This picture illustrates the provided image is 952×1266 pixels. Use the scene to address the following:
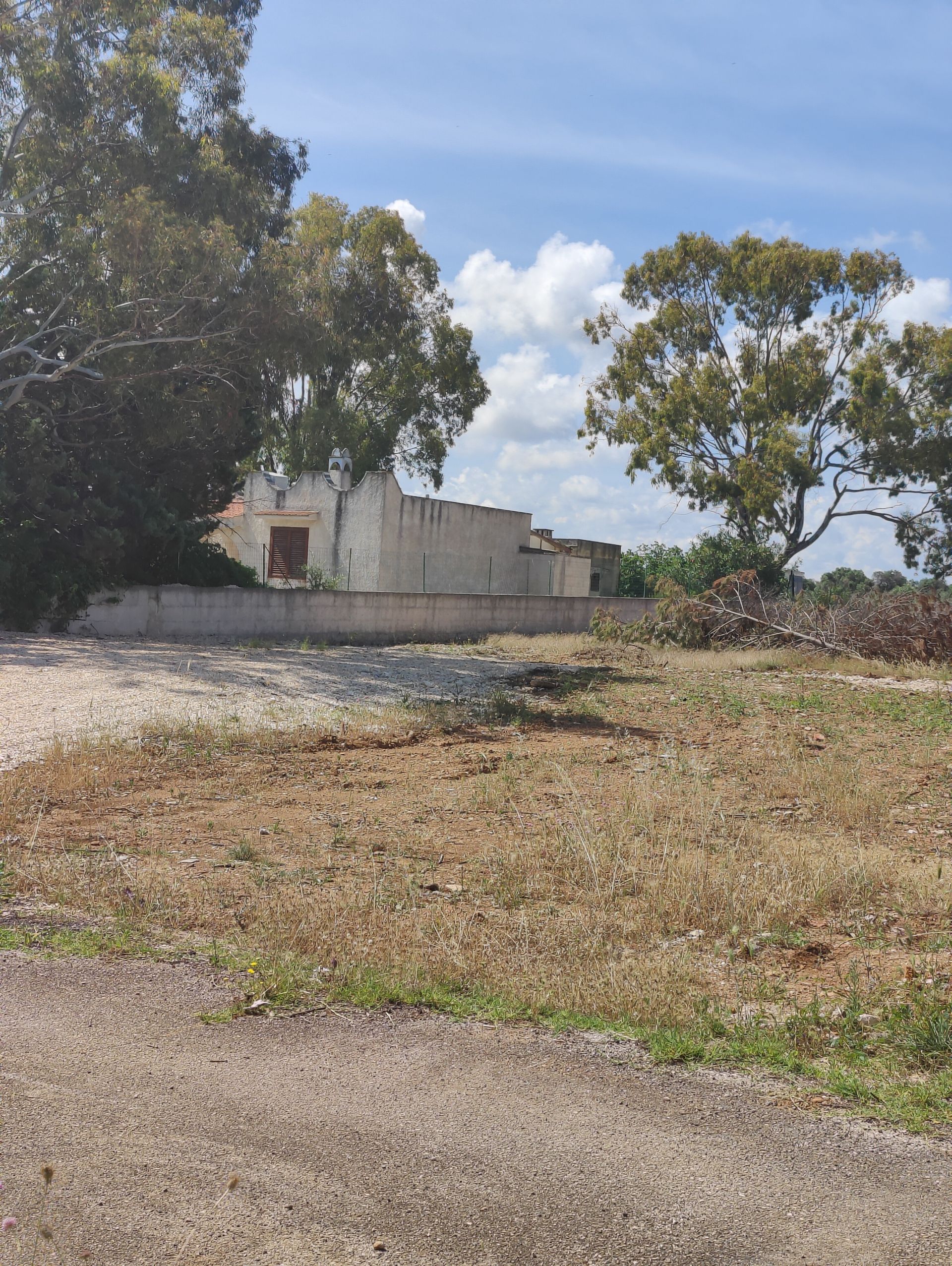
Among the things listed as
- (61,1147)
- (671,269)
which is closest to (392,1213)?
(61,1147)

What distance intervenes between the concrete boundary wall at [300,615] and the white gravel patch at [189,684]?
126 cm

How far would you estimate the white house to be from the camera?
30578 mm

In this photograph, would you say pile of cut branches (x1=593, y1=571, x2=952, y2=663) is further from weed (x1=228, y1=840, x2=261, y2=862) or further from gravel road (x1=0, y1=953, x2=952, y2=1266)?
gravel road (x1=0, y1=953, x2=952, y2=1266)

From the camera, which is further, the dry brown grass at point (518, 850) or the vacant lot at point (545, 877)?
the dry brown grass at point (518, 850)

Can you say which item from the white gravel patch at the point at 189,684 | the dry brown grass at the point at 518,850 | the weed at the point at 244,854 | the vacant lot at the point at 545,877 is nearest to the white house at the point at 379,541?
the white gravel patch at the point at 189,684

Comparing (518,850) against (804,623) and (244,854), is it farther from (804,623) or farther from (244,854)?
(804,623)

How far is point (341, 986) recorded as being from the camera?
186 inches

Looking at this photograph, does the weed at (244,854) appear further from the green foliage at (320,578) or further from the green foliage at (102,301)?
the green foliage at (320,578)

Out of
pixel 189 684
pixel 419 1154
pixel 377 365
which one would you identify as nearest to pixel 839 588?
pixel 377 365

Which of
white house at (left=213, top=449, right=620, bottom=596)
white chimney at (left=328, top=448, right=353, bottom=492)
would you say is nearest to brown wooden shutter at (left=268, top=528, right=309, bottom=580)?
white house at (left=213, top=449, right=620, bottom=596)

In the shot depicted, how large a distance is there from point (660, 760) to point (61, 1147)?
8.54 meters

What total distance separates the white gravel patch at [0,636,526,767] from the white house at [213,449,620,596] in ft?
30.6

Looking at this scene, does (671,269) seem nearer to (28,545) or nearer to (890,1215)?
(28,545)

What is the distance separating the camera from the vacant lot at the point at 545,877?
4.60m
